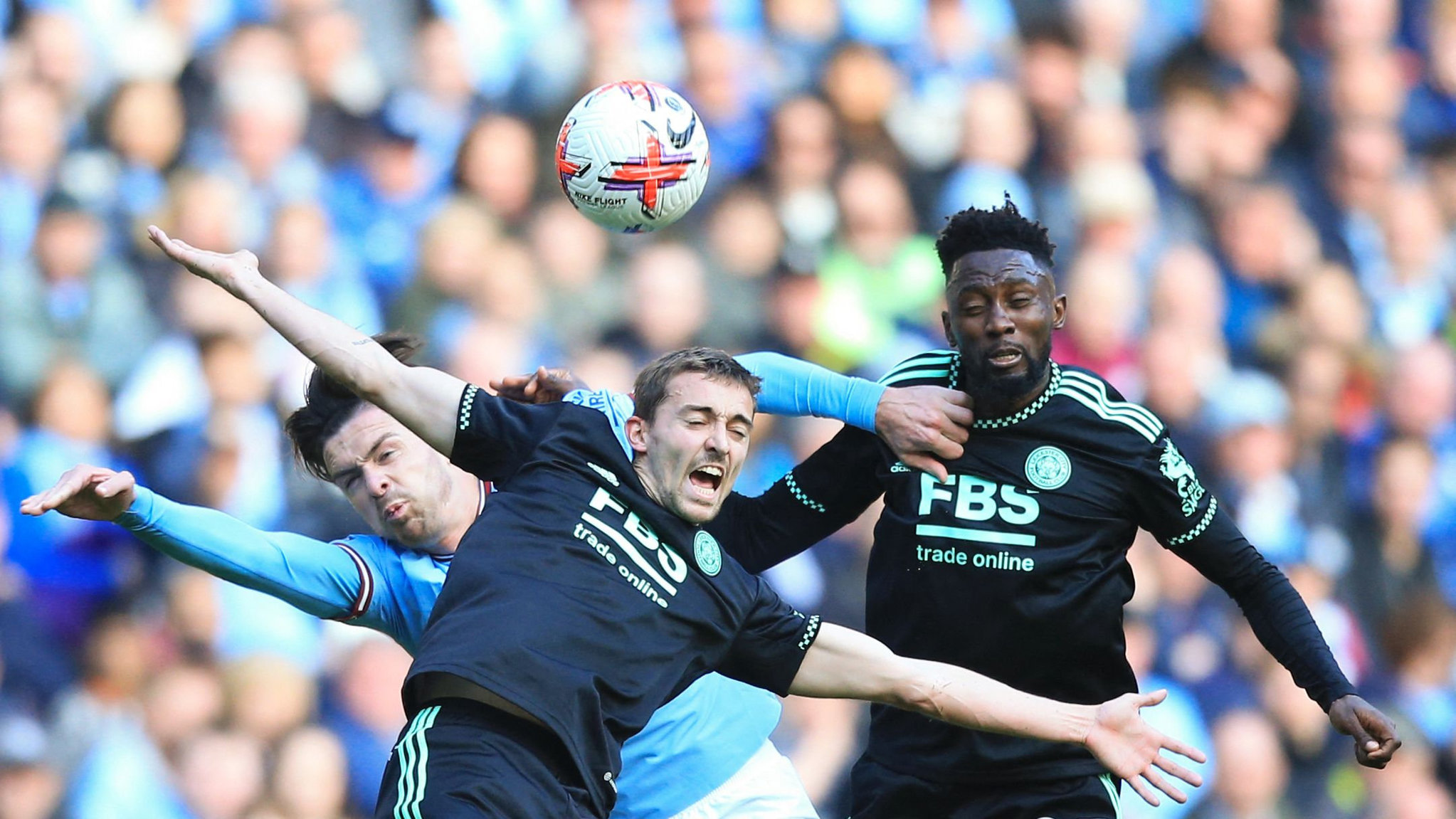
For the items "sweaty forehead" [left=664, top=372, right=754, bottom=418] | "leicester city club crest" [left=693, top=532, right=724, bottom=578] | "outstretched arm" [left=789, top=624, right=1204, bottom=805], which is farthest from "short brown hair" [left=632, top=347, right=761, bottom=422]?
"outstretched arm" [left=789, top=624, right=1204, bottom=805]

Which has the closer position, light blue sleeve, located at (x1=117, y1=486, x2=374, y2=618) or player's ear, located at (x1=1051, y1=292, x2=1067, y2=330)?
light blue sleeve, located at (x1=117, y1=486, x2=374, y2=618)

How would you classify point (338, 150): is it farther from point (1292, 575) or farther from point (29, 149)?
point (1292, 575)

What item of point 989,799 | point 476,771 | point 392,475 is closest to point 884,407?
point 989,799

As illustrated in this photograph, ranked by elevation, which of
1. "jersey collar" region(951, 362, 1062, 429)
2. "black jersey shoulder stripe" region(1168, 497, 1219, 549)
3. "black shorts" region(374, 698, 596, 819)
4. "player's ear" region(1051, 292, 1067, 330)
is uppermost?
"player's ear" region(1051, 292, 1067, 330)

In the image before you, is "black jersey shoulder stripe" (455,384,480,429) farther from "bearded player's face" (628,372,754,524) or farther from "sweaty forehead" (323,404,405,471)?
"sweaty forehead" (323,404,405,471)

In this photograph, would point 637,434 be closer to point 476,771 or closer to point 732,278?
point 476,771

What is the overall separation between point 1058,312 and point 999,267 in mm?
258

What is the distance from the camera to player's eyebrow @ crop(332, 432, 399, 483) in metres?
4.66

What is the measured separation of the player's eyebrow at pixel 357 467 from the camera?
466cm

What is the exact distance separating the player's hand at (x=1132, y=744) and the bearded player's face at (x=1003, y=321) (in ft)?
2.97

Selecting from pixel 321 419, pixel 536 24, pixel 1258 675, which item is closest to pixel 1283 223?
pixel 1258 675

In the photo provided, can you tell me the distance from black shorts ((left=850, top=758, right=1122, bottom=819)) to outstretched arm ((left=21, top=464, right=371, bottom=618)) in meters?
1.46

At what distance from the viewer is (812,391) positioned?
4766 millimetres

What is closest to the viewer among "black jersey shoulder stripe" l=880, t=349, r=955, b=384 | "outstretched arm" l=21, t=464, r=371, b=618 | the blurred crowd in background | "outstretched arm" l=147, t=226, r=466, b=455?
"outstretched arm" l=147, t=226, r=466, b=455
